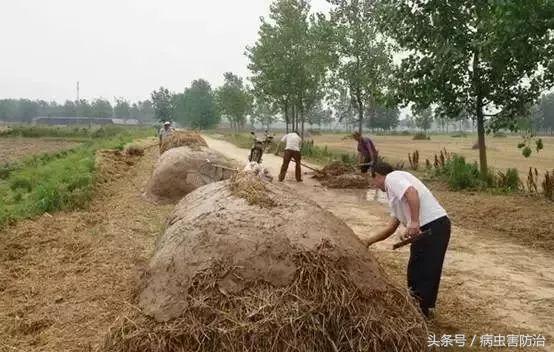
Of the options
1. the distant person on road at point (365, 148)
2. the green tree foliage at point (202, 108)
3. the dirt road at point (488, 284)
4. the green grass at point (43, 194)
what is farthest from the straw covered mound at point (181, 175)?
the green tree foliage at point (202, 108)

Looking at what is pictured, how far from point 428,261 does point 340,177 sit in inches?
414

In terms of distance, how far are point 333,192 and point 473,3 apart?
611 centimetres

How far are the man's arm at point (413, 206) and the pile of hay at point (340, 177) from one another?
33.7ft

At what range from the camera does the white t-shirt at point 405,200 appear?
4926 mm

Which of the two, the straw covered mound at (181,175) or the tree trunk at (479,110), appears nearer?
the straw covered mound at (181,175)

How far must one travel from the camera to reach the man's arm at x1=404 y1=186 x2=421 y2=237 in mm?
4824

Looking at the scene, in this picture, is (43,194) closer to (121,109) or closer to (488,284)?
(488,284)

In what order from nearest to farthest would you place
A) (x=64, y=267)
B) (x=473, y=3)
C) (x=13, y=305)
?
(x=13, y=305), (x=64, y=267), (x=473, y=3)

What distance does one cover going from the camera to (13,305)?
5703mm

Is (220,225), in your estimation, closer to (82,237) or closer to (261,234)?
(261,234)

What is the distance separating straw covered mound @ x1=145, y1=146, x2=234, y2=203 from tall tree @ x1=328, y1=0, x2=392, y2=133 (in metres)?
12.5

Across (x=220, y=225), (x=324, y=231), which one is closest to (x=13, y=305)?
(x=220, y=225)

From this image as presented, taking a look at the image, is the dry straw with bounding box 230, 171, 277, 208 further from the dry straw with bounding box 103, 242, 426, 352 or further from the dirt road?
the dirt road

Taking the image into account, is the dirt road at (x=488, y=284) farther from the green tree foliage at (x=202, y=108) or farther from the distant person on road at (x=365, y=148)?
the green tree foliage at (x=202, y=108)
